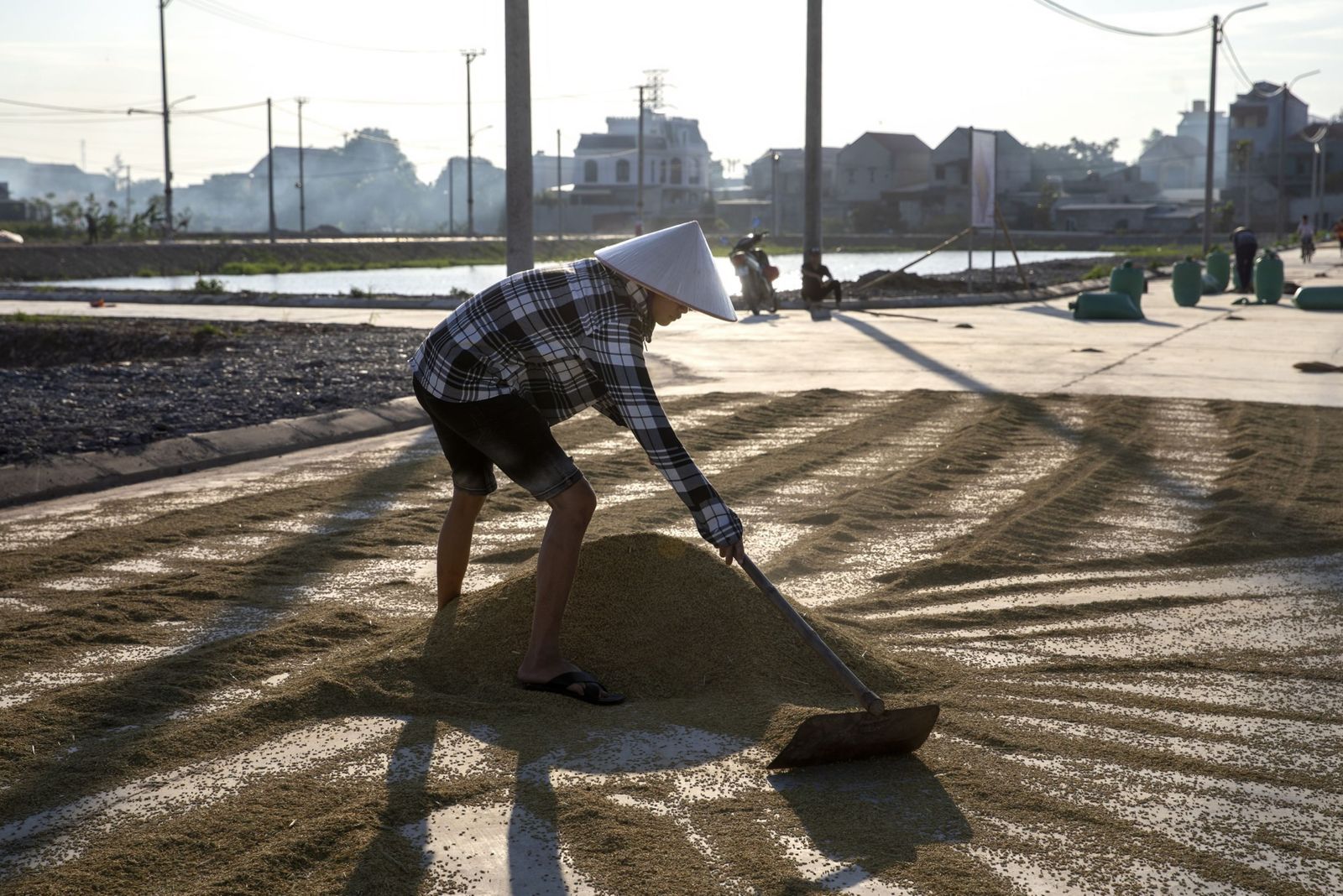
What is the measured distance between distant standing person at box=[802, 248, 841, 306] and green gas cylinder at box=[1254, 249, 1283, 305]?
7.44 m

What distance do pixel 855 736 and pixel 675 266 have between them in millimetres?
1317

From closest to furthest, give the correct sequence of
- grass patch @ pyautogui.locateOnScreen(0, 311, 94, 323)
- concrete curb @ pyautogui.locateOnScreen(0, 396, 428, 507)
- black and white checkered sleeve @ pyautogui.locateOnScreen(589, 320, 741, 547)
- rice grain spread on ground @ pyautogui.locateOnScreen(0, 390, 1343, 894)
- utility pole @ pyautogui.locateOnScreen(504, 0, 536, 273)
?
rice grain spread on ground @ pyautogui.locateOnScreen(0, 390, 1343, 894) → black and white checkered sleeve @ pyautogui.locateOnScreen(589, 320, 741, 547) → concrete curb @ pyautogui.locateOnScreen(0, 396, 428, 507) → utility pole @ pyautogui.locateOnScreen(504, 0, 536, 273) → grass patch @ pyautogui.locateOnScreen(0, 311, 94, 323)

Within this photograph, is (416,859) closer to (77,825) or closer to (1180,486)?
(77,825)

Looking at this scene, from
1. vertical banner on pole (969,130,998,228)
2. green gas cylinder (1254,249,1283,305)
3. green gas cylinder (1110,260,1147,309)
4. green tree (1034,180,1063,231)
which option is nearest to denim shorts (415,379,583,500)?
green gas cylinder (1110,260,1147,309)

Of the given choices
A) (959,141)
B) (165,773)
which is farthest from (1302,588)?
(959,141)

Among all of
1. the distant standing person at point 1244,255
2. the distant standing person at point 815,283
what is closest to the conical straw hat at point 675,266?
the distant standing person at point 815,283

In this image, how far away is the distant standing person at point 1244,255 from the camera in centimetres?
2345

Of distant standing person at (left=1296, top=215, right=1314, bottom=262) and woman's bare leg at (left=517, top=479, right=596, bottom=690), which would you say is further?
distant standing person at (left=1296, top=215, right=1314, bottom=262)

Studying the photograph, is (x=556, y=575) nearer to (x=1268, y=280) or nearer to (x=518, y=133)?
(x=518, y=133)

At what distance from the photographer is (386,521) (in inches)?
242

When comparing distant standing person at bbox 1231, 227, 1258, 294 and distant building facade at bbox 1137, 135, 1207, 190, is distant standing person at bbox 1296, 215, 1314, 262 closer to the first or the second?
distant standing person at bbox 1231, 227, 1258, 294

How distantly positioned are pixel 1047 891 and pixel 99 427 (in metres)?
6.92

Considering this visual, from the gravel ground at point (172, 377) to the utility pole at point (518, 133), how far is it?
143 centimetres

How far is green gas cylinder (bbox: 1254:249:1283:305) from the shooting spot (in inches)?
862
